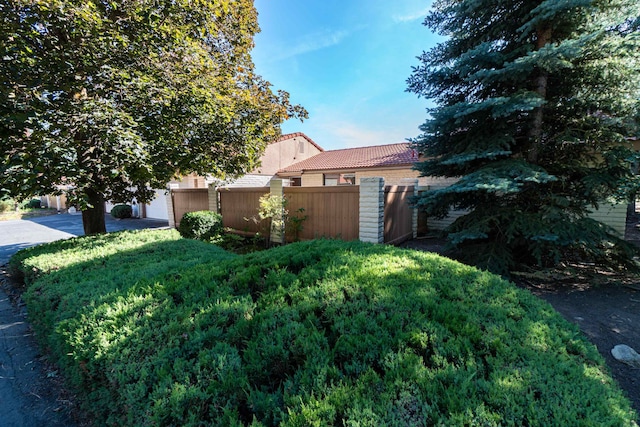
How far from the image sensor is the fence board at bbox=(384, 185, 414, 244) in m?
6.49

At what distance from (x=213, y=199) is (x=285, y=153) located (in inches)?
407

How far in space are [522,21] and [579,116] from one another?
76.2 inches

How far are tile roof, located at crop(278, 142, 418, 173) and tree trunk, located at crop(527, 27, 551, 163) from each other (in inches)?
320

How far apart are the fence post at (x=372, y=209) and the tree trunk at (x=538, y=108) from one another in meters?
2.74

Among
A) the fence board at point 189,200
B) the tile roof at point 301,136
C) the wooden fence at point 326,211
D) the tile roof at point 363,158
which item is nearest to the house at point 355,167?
the tile roof at point 363,158

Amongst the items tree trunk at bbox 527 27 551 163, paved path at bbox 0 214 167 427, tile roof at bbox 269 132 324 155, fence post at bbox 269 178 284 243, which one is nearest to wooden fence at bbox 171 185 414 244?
fence post at bbox 269 178 284 243

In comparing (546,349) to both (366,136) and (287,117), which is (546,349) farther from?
(366,136)

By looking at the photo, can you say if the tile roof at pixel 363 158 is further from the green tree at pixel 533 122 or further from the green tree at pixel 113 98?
the green tree at pixel 113 98

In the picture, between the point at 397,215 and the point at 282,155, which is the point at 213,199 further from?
the point at 282,155

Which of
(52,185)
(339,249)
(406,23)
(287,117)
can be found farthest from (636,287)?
(52,185)

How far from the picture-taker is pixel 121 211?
15.3 m

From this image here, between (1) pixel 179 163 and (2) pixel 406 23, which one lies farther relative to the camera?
(2) pixel 406 23

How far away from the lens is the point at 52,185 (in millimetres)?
4355

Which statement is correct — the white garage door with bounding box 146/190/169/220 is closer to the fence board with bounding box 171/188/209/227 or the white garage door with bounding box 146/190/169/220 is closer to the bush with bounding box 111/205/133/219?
the bush with bounding box 111/205/133/219
